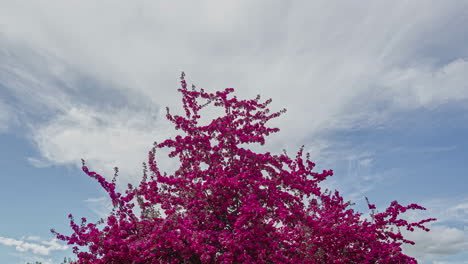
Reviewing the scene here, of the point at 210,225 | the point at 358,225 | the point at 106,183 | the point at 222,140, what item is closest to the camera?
the point at 210,225

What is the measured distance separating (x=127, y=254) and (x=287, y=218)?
199 inches

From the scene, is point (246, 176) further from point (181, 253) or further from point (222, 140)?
point (181, 253)

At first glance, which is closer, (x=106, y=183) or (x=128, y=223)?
(x=128, y=223)

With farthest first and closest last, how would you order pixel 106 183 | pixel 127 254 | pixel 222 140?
pixel 222 140
pixel 106 183
pixel 127 254

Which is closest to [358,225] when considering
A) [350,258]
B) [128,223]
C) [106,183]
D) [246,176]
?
[350,258]

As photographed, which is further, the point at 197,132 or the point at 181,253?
the point at 197,132

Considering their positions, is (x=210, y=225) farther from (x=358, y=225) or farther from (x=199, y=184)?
(x=358, y=225)

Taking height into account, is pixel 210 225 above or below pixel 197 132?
below

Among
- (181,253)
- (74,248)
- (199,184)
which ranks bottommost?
(181,253)

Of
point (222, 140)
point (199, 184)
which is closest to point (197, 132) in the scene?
point (222, 140)

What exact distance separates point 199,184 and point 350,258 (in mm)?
7657

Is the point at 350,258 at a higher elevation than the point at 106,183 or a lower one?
lower

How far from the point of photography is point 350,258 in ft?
45.3

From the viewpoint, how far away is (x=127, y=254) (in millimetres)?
9344
